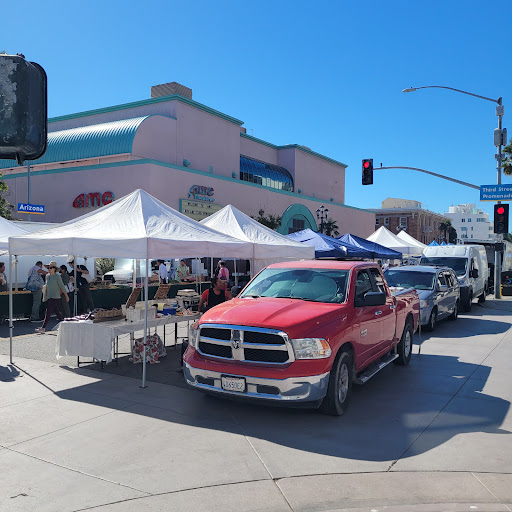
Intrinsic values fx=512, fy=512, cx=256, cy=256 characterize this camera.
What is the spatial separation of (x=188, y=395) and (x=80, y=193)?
90.6 ft

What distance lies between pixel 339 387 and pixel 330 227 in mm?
44864

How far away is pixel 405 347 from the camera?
383 inches

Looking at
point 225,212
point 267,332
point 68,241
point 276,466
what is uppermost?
point 225,212

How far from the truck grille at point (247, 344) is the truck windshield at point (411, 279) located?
9102 mm

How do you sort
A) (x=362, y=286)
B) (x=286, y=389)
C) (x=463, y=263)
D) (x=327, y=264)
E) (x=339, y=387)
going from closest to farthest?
(x=286, y=389) → (x=339, y=387) → (x=362, y=286) → (x=327, y=264) → (x=463, y=263)

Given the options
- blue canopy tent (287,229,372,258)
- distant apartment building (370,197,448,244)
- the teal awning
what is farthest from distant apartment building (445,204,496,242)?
blue canopy tent (287,229,372,258)

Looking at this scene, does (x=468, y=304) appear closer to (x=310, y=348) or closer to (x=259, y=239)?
(x=259, y=239)

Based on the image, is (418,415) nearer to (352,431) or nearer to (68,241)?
(352,431)

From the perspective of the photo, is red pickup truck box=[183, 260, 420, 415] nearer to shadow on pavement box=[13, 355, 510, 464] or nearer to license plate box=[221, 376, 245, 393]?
license plate box=[221, 376, 245, 393]

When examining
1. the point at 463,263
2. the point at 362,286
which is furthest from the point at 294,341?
the point at 463,263

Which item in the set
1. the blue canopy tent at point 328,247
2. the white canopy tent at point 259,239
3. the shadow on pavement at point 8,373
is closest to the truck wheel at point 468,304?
the blue canopy tent at point 328,247

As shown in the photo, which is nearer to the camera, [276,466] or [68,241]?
[276,466]

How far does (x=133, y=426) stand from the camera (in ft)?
20.4

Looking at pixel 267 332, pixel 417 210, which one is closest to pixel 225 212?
pixel 267 332
